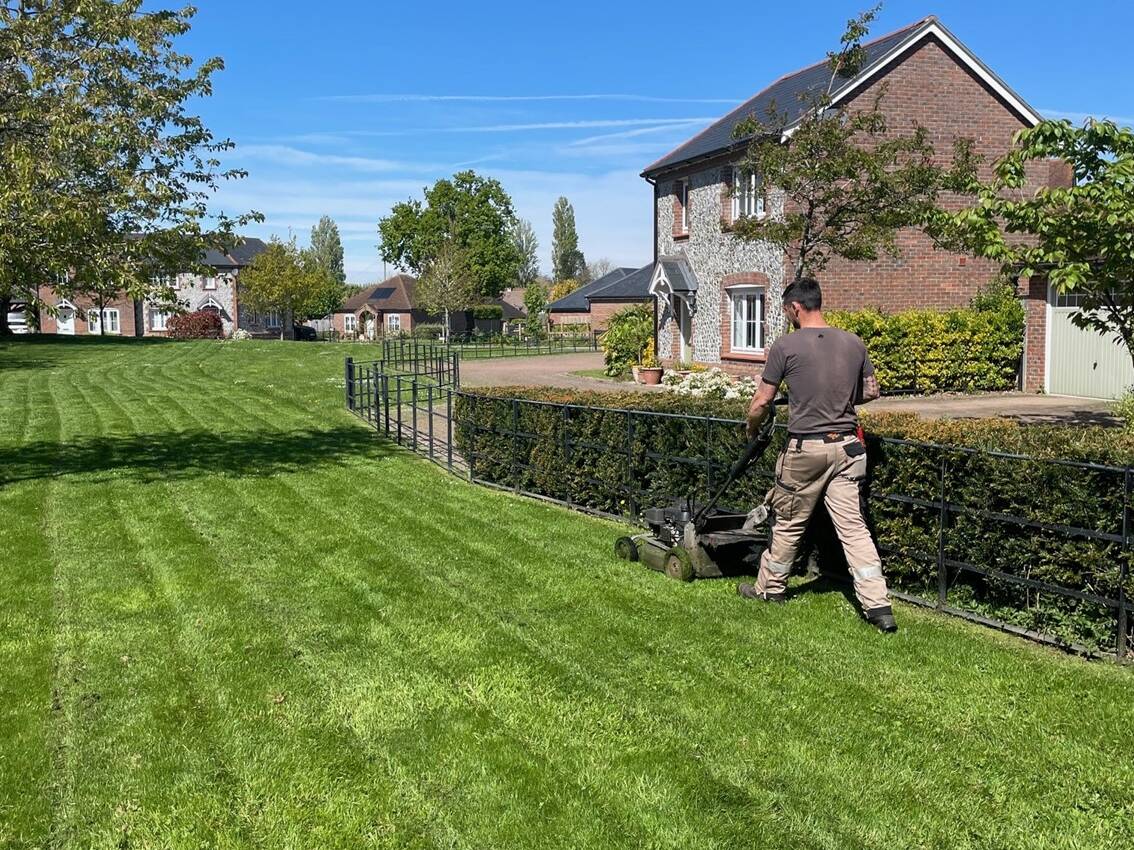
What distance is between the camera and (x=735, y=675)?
5.04 m

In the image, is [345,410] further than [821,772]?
Yes

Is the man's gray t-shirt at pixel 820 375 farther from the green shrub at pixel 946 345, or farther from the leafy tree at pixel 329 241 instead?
the leafy tree at pixel 329 241

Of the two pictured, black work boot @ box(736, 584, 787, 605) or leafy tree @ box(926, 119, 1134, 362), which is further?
leafy tree @ box(926, 119, 1134, 362)

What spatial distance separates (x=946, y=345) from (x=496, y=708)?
1758 cm

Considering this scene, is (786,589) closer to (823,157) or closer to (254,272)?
(823,157)

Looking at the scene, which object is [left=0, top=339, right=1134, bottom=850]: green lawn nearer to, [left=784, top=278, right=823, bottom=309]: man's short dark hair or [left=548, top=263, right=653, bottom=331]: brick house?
[left=784, top=278, right=823, bottom=309]: man's short dark hair

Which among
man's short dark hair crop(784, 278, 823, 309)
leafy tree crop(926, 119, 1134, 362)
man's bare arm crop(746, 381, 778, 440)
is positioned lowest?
man's bare arm crop(746, 381, 778, 440)

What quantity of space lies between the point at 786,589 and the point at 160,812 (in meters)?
3.96

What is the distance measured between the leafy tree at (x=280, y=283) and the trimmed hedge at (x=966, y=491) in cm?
5090

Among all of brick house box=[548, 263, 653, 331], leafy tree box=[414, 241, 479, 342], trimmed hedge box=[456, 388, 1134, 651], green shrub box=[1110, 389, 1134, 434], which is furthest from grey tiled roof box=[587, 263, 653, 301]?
trimmed hedge box=[456, 388, 1134, 651]

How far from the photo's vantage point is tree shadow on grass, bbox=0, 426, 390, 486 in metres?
11.7

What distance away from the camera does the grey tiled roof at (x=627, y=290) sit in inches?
2055

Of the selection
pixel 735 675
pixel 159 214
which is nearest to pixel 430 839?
pixel 735 675

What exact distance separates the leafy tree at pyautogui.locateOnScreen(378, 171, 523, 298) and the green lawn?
6891cm
